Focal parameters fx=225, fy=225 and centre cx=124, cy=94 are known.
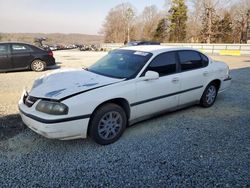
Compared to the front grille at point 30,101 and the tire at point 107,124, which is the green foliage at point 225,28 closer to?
the tire at point 107,124

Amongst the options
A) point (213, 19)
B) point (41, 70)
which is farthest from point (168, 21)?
point (41, 70)

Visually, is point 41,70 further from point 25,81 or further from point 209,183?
point 209,183

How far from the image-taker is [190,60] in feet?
15.6

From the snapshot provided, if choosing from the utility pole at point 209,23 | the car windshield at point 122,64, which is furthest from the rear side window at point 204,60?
the utility pole at point 209,23

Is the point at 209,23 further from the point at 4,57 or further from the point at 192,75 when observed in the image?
the point at 192,75

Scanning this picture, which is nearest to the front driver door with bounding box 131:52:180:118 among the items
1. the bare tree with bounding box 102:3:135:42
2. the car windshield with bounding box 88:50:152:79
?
the car windshield with bounding box 88:50:152:79

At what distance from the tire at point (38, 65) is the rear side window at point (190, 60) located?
25.7 ft

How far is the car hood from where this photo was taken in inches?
126

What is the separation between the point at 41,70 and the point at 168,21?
45548mm

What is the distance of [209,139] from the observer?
3756 mm

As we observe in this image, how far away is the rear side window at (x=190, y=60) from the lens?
179 inches

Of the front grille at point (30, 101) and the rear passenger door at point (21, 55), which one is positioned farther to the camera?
the rear passenger door at point (21, 55)

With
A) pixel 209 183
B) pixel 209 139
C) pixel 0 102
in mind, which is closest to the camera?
pixel 209 183

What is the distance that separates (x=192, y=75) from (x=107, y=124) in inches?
86.3
